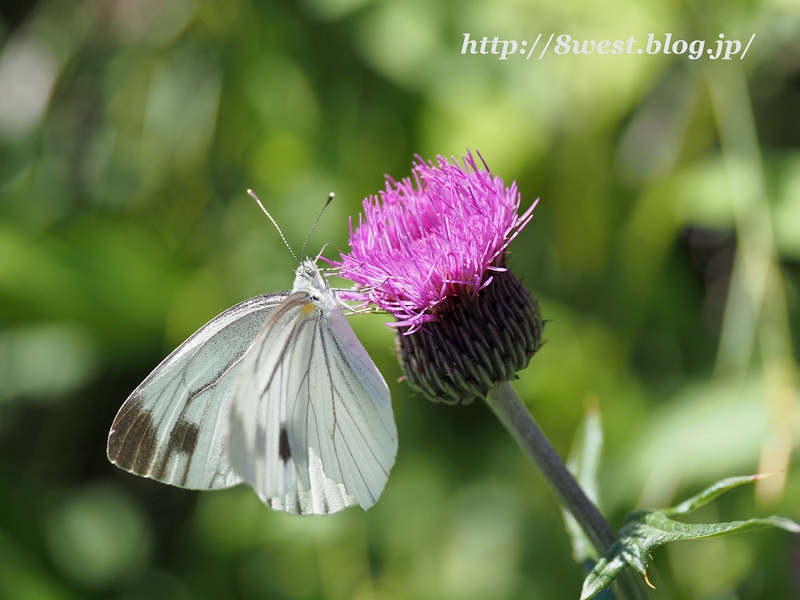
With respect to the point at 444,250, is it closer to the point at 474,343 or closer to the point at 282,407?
the point at 474,343

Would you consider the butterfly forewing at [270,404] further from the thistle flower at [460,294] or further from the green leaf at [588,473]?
the green leaf at [588,473]

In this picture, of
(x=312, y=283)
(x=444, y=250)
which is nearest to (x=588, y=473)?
(x=444, y=250)

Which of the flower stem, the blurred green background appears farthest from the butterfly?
the blurred green background

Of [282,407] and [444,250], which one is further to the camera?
[282,407]

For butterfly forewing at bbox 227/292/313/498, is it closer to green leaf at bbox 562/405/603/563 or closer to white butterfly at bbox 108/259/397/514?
white butterfly at bbox 108/259/397/514

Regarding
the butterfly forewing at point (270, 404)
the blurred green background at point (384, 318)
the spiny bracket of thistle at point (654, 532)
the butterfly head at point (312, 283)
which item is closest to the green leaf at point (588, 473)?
the spiny bracket of thistle at point (654, 532)

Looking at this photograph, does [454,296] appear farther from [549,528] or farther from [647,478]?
[549,528]
